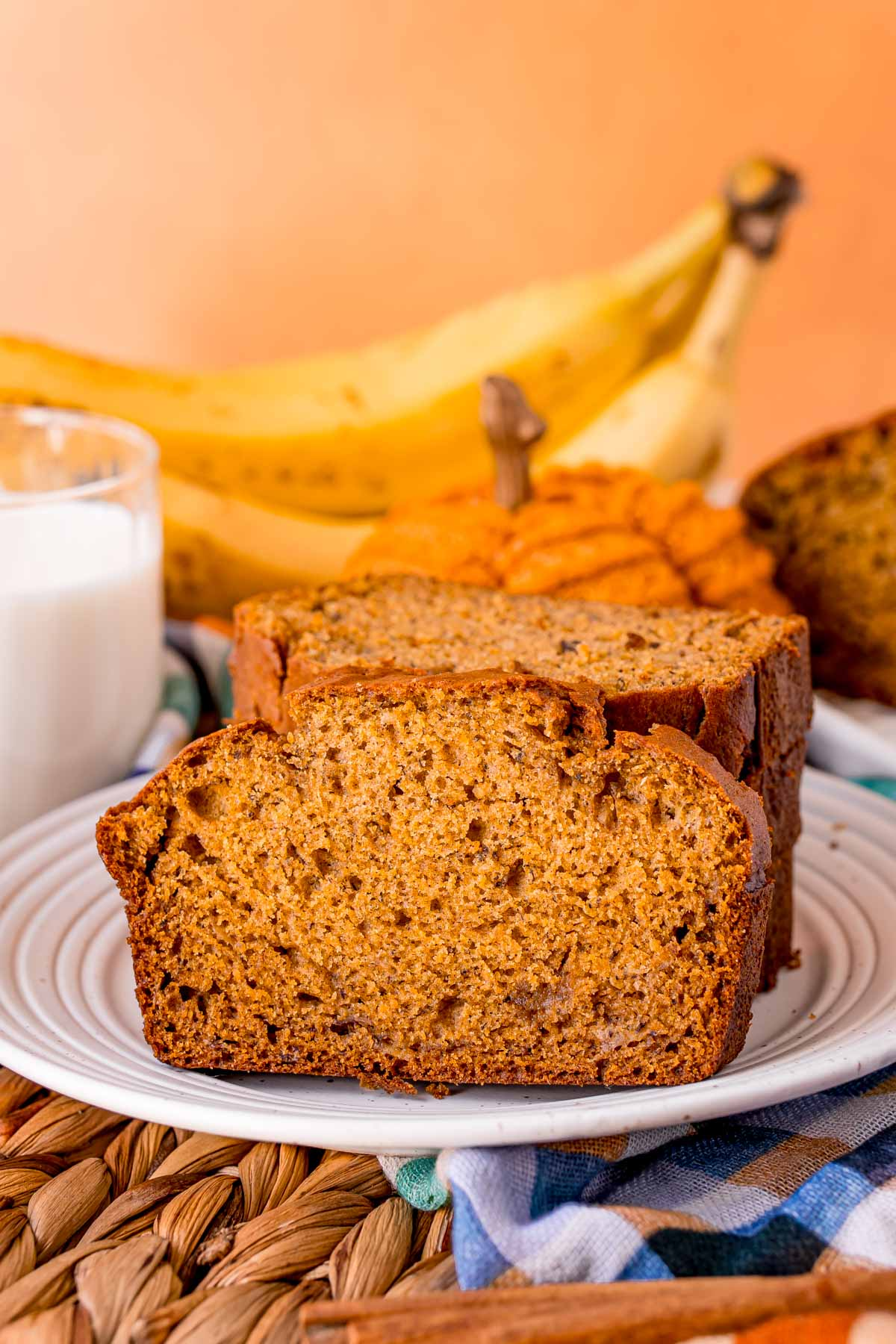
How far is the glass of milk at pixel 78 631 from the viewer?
2326 millimetres

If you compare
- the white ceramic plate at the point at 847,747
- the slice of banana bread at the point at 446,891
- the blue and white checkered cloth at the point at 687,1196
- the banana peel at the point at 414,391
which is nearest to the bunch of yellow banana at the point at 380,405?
the banana peel at the point at 414,391

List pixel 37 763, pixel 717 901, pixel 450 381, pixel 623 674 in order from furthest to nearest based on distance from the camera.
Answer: pixel 450 381, pixel 37 763, pixel 623 674, pixel 717 901

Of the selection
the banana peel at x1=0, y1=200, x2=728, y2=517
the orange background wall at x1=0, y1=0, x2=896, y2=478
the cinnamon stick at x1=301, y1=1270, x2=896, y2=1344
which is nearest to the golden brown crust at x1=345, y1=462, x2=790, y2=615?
the banana peel at x1=0, y1=200, x2=728, y2=517

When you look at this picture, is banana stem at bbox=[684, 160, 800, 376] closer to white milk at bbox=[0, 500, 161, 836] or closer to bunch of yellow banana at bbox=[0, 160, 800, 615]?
bunch of yellow banana at bbox=[0, 160, 800, 615]

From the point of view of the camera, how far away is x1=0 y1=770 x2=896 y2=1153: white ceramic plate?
136 centimetres

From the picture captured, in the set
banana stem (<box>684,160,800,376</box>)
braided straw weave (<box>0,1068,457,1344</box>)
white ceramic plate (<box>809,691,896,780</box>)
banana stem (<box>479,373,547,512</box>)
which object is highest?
banana stem (<box>684,160,800,376</box>)

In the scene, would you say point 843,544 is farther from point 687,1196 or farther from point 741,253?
point 687,1196

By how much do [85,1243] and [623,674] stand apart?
0.85m

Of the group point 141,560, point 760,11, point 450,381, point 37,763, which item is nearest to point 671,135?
point 760,11

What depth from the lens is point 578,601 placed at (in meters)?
2.09

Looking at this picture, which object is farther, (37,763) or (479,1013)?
(37,763)

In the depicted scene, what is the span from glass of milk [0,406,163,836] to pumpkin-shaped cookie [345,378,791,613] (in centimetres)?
41

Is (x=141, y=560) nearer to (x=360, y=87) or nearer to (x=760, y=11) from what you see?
(x=360, y=87)

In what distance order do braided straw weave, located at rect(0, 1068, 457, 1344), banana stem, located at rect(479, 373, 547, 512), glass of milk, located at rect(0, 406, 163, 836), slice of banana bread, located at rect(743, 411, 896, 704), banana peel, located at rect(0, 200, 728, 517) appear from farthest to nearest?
banana peel, located at rect(0, 200, 728, 517) → slice of banana bread, located at rect(743, 411, 896, 704) → banana stem, located at rect(479, 373, 547, 512) → glass of milk, located at rect(0, 406, 163, 836) → braided straw weave, located at rect(0, 1068, 457, 1344)
